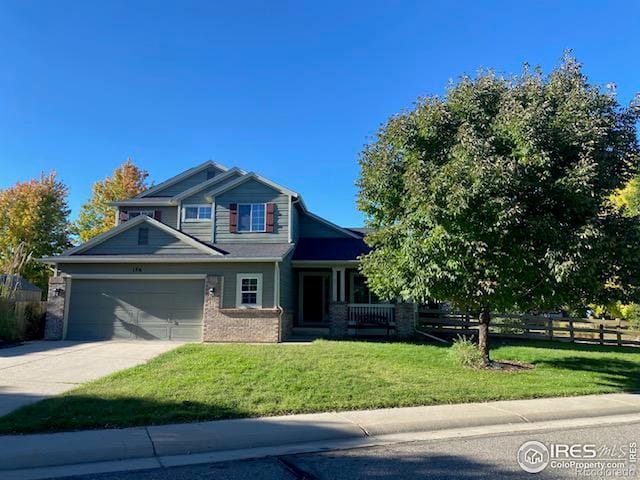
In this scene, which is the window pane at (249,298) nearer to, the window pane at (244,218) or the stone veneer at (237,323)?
the stone veneer at (237,323)

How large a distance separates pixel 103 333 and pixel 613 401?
15055 millimetres

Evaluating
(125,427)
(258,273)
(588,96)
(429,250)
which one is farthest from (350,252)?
(125,427)

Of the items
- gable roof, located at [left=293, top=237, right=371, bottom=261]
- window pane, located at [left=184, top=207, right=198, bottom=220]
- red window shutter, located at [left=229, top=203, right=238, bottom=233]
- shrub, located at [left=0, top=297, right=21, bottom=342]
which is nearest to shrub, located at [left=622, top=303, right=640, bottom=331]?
gable roof, located at [left=293, top=237, right=371, bottom=261]

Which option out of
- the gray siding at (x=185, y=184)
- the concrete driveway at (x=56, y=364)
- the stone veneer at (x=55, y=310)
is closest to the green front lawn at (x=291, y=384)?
the concrete driveway at (x=56, y=364)

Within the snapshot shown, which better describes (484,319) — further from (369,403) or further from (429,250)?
(369,403)

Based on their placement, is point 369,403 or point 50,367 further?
point 50,367

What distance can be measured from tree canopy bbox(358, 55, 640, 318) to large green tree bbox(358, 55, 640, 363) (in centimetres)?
2

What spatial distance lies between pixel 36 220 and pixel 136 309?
21709 millimetres

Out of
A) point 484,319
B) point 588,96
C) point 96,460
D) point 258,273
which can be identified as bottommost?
point 96,460

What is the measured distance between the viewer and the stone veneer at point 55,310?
15.9m

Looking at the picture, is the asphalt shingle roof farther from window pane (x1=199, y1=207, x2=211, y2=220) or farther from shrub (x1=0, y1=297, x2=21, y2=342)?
shrub (x1=0, y1=297, x2=21, y2=342)

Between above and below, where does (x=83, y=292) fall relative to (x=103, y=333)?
above

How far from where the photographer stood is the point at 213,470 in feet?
16.2

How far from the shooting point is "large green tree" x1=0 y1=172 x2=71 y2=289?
3219 cm
